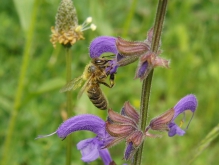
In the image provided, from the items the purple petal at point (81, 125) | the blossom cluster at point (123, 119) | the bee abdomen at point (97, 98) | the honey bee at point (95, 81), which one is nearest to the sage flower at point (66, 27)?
the blossom cluster at point (123, 119)

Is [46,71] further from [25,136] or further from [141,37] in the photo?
[141,37]

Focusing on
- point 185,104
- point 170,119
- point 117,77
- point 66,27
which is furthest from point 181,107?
point 117,77

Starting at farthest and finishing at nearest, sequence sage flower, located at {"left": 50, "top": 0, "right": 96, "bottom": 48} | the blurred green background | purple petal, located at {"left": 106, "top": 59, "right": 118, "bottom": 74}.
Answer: the blurred green background < sage flower, located at {"left": 50, "top": 0, "right": 96, "bottom": 48} < purple petal, located at {"left": 106, "top": 59, "right": 118, "bottom": 74}

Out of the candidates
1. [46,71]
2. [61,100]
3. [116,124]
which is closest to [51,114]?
[61,100]

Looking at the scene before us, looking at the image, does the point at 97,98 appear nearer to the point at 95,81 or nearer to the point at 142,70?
the point at 95,81

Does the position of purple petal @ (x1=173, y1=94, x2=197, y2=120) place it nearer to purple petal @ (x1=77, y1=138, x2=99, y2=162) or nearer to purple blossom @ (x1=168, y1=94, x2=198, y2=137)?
purple blossom @ (x1=168, y1=94, x2=198, y2=137)

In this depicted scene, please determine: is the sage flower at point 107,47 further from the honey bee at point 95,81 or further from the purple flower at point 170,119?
the purple flower at point 170,119

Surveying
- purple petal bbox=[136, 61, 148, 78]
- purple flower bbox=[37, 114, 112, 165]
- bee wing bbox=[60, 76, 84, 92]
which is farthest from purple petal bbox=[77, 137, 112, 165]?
purple petal bbox=[136, 61, 148, 78]
